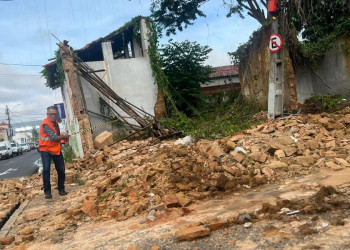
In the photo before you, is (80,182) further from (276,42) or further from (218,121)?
(276,42)

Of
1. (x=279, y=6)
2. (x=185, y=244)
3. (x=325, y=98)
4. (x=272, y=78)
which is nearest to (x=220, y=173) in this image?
(x=185, y=244)

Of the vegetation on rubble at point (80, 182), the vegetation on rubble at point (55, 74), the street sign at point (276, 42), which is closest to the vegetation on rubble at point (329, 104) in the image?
the street sign at point (276, 42)

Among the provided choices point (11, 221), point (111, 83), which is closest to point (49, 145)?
point (11, 221)

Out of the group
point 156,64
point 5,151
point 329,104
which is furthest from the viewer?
point 5,151

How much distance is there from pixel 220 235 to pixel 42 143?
4324mm

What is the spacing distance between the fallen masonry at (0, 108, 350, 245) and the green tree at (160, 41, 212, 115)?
21.0ft

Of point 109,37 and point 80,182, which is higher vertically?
point 109,37

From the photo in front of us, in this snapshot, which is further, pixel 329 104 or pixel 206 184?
pixel 329 104

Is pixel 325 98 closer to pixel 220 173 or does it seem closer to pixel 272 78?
pixel 272 78

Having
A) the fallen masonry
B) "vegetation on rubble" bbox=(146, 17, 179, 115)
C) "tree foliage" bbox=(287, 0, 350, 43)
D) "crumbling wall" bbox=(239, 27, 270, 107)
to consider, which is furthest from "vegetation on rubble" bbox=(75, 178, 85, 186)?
"tree foliage" bbox=(287, 0, 350, 43)

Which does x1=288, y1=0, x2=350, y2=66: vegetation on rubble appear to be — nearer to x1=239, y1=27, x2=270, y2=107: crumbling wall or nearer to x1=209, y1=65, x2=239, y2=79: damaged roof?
x1=239, y1=27, x2=270, y2=107: crumbling wall

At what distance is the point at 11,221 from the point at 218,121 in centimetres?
640

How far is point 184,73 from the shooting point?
1400 cm

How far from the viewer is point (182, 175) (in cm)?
528
